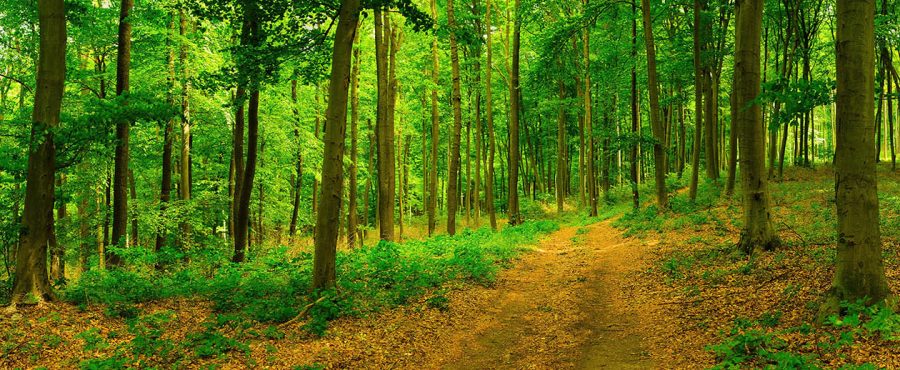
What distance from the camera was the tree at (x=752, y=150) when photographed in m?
9.78

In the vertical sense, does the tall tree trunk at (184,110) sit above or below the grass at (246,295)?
above

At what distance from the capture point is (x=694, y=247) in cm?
1215

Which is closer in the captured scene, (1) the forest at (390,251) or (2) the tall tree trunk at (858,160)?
(2) the tall tree trunk at (858,160)

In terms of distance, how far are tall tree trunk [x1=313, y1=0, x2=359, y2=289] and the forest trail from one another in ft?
9.47

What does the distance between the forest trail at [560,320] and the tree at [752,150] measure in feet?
8.60

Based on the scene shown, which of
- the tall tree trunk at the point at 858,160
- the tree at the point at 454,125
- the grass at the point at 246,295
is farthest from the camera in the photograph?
the tree at the point at 454,125

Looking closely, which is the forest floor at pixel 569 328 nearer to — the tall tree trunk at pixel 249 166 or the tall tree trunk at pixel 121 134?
the tall tree trunk at pixel 249 166

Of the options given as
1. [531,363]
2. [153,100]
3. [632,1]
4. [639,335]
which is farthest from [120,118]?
[632,1]

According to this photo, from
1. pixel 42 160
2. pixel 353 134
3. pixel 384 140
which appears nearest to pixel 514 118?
pixel 353 134

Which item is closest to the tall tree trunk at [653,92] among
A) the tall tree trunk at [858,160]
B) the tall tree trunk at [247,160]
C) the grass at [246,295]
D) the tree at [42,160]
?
the grass at [246,295]

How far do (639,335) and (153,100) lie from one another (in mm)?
8617

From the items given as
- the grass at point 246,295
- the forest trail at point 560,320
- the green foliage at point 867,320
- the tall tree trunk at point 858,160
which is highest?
the tall tree trunk at point 858,160

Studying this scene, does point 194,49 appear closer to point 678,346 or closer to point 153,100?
point 153,100

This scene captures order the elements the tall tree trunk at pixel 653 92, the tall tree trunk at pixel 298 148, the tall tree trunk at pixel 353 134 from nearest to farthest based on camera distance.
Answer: the tall tree trunk at pixel 653 92, the tall tree trunk at pixel 353 134, the tall tree trunk at pixel 298 148
